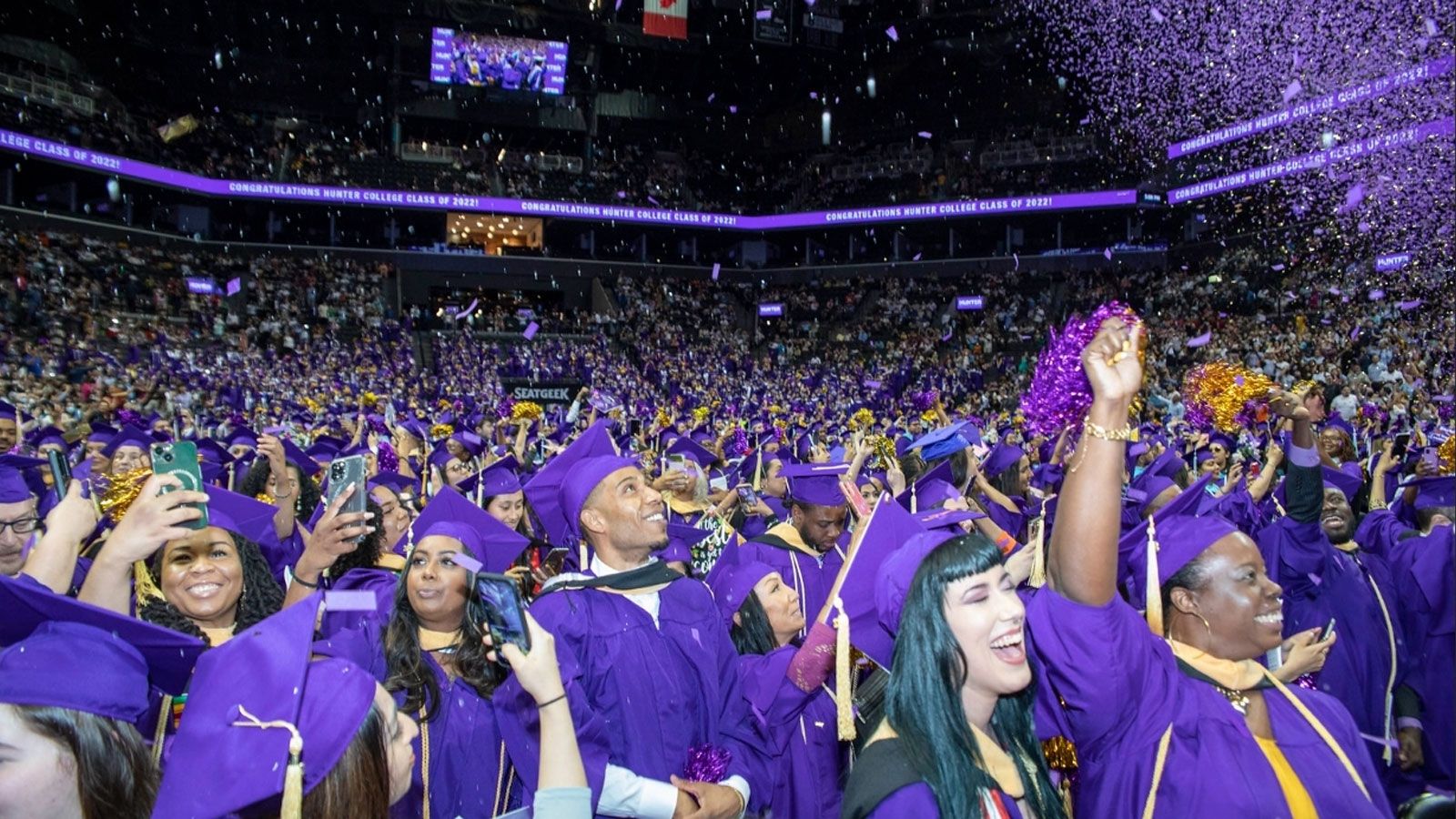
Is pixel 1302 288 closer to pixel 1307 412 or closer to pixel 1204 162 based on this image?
pixel 1204 162

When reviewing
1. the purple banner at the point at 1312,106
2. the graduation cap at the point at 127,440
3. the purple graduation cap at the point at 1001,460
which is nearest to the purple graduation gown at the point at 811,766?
the purple graduation cap at the point at 1001,460

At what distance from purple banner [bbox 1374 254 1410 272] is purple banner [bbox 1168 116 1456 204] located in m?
2.53

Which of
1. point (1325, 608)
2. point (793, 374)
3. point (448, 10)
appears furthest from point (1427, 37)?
point (448, 10)

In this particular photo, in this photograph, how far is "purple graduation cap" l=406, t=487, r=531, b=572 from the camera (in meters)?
3.79

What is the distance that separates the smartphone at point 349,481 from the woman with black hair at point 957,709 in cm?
183

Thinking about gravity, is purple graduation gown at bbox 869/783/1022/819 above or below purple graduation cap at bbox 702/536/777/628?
above

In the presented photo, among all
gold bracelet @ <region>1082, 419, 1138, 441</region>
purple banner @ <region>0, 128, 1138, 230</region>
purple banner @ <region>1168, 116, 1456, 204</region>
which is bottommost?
gold bracelet @ <region>1082, 419, 1138, 441</region>

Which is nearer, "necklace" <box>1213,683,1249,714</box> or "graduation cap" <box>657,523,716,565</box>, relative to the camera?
"necklace" <box>1213,683,1249,714</box>

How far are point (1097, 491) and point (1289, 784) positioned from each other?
2.84ft

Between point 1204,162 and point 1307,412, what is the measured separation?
3117 cm

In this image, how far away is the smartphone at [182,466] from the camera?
2.58 metres

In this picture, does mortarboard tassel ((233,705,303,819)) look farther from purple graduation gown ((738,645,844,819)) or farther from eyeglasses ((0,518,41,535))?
eyeglasses ((0,518,41,535))

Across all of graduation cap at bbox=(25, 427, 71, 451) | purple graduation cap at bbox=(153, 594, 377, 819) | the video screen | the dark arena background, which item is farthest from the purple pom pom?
the video screen

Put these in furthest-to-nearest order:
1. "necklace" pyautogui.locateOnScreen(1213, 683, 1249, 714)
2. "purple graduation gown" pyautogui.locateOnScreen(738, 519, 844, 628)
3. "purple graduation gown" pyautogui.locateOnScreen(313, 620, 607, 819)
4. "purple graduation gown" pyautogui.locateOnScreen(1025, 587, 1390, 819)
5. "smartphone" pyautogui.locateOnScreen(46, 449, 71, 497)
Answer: "purple graduation gown" pyautogui.locateOnScreen(738, 519, 844, 628) < "smartphone" pyautogui.locateOnScreen(46, 449, 71, 497) < "purple graduation gown" pyautogui.locateOnScreen(313, 620, 607, 819) < "necklace" pyautogui.locateOnScreen(1213, 683, 1249, 714) < "purple graduation gown" pyautogui.locateOnScreen(1025, 587, 1390, 819)
